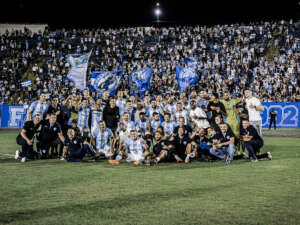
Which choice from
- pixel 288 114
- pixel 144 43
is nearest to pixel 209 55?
pixel 144 43

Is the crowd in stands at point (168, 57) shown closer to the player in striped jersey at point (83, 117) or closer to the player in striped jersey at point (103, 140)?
the player in striped jersey at point (83, 117)

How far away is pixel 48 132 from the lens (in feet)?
39.8

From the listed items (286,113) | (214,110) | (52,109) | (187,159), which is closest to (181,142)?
(187,159)

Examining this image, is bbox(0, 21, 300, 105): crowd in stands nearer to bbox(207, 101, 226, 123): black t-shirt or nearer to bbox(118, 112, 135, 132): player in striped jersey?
bbox(207, 101, 226, 123): black t-shirt

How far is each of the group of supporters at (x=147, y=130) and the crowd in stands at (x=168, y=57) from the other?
15.2 metres

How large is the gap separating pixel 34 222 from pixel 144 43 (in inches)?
1392

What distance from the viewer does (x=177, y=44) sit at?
124 feet

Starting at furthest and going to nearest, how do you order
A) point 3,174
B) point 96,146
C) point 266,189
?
point 96,146 < point 3,174 < point 266,189

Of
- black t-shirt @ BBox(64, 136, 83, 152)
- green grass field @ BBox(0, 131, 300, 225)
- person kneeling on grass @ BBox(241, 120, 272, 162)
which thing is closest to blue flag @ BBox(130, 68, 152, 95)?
black t-shirt @ BBox(64, 136, 83, 152)

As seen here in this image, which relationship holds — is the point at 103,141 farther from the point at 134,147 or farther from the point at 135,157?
the point at 135,157

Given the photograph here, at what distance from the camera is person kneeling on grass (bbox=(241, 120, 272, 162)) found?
1082 cm

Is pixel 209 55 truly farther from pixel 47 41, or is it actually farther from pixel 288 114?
pixel 47 41

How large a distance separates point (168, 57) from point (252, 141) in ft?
83.9

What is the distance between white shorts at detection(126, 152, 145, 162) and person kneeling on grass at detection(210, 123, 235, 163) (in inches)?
78.5
